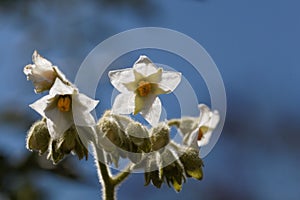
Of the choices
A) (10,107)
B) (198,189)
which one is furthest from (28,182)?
(198,189)

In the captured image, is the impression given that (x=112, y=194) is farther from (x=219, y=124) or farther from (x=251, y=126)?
(x=251, y=126)

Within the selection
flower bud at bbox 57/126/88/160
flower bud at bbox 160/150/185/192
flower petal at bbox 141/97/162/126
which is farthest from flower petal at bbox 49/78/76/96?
flower bud at bbox 160/150/185/192

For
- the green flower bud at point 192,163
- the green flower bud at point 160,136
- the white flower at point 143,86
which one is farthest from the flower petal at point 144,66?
the green flower bud at point 192,163

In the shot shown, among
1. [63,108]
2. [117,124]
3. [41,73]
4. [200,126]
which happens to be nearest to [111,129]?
[117,124]

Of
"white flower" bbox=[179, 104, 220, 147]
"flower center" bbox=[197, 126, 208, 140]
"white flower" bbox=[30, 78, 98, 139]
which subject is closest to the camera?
"white flower" bbox=[30, 78, 98, 139]

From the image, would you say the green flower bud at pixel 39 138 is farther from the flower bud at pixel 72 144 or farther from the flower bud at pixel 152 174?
the flower bud at pixel 152 174

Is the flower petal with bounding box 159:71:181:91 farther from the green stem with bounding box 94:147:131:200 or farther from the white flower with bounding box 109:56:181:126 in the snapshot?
the green stem with bounding box 94:147:131:200
